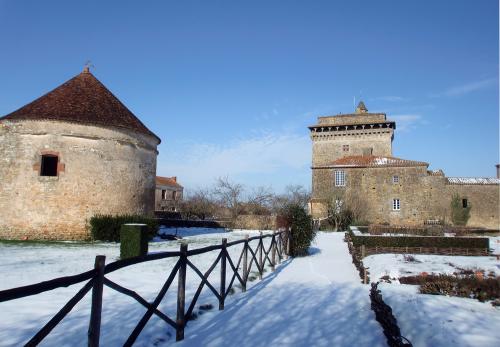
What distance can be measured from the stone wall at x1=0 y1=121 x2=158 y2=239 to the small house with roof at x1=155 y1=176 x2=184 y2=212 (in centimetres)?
3473

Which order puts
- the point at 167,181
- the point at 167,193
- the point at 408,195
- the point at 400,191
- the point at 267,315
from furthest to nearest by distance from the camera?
the point at 167,181 → the point at 167,193 → the point at 400,191 → the point at 408,195 → the point at 267,315

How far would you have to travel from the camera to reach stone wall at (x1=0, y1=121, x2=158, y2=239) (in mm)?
15664

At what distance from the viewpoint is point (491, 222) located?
30.0 m

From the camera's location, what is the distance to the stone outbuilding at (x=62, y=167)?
51.5 ft

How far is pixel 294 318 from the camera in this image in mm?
6027

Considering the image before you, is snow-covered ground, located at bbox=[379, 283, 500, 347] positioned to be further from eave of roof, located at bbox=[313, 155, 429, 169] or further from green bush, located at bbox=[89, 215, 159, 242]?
eave of roof, located at bbox=[313, 155, 429, 169]

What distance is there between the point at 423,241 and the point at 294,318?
12.3m

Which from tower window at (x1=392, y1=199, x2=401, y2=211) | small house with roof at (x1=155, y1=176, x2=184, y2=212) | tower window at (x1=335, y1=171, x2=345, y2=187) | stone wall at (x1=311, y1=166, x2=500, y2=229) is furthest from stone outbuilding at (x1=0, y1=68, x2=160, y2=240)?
small house with roof at (x1=155, y1=176, x2=184, y2=212)

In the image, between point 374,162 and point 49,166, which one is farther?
point 374,162

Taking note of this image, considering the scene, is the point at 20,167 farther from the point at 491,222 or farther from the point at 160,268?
the point at 491,222

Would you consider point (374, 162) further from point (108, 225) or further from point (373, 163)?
point (108, 225)

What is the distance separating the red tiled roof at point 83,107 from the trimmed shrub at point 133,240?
7182mm


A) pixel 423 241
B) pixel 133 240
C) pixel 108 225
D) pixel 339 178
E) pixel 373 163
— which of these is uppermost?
pixel 373 163

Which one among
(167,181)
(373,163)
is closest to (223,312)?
(373,163)
